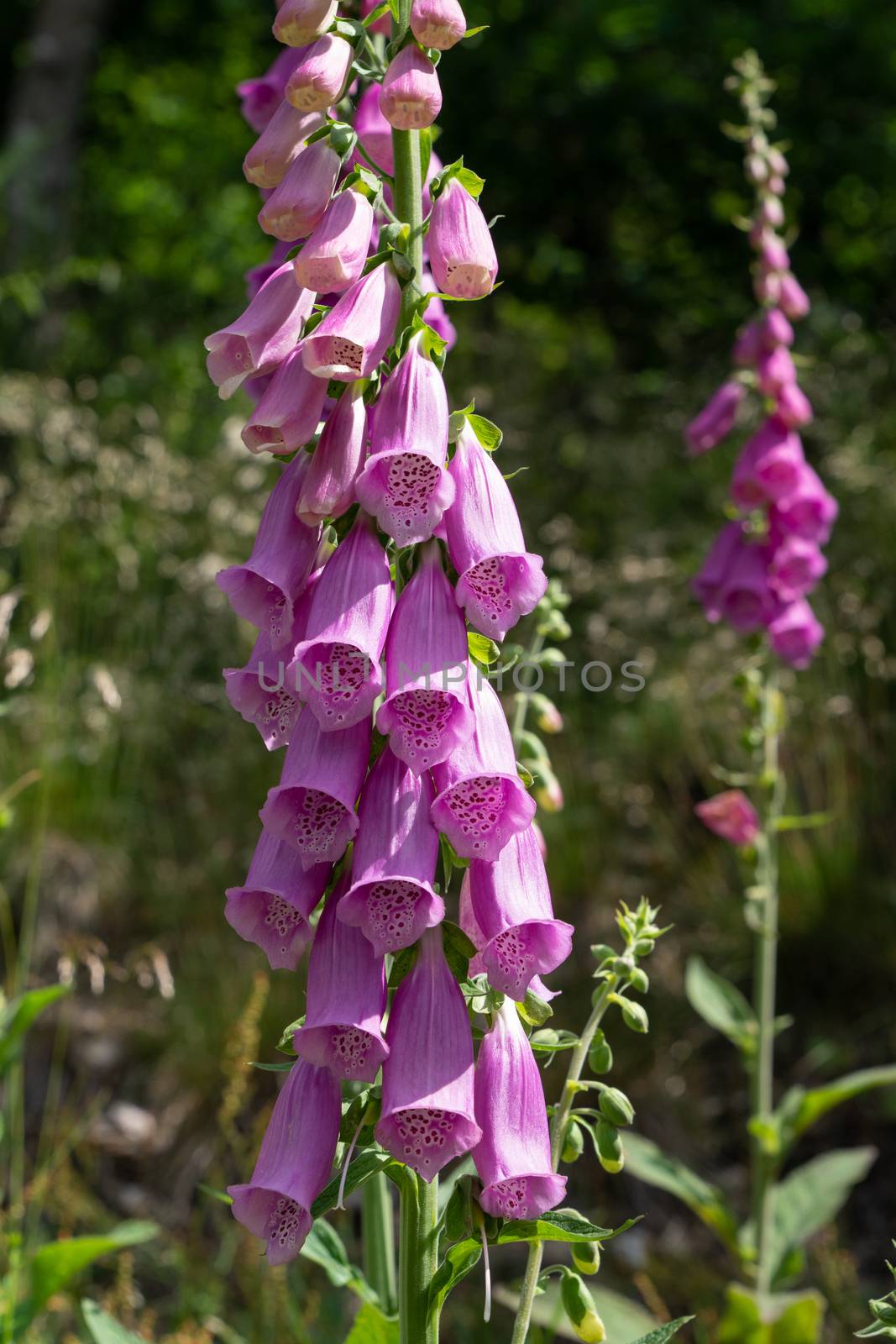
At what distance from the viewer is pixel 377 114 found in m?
1.83

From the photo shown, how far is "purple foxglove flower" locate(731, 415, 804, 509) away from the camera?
2.91 metres

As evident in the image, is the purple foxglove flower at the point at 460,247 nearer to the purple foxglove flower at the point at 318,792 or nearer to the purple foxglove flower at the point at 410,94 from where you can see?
the purple foxglove flower at the point at 410,94

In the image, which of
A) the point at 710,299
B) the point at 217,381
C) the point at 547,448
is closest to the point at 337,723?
the point at 217,381

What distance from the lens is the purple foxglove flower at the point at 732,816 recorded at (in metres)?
2.82

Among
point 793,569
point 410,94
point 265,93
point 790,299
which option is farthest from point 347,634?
point 790,299

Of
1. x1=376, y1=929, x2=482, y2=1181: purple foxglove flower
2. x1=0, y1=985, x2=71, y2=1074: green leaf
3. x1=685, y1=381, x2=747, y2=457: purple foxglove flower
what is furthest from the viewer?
x1=685, y1=381, x2=747, y2=457: purple foxglove flower

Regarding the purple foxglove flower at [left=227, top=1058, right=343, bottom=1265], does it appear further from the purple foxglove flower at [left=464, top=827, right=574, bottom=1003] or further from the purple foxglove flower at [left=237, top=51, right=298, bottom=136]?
the purple foxglove flower at [left=237, top=51, right=298, bottom=136]

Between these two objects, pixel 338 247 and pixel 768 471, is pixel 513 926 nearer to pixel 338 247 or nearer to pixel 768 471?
pixel 338 247

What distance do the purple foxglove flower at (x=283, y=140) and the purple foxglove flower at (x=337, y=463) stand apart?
0.29m

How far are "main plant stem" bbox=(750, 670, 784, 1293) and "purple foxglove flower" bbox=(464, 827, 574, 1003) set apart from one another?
5.27 ft

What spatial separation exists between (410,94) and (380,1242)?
1.47m

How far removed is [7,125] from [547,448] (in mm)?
6070

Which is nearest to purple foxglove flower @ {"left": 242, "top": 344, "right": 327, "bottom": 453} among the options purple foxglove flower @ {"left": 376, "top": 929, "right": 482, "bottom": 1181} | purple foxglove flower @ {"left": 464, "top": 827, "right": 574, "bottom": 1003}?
purple foxglove flower @ {"left": 464, "top": 827, "right": 574, "bottom": 1003}

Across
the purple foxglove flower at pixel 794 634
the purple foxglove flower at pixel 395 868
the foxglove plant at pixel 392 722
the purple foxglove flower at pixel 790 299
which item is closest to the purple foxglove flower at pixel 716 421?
the purple foxglove flower at pixel 790 299
